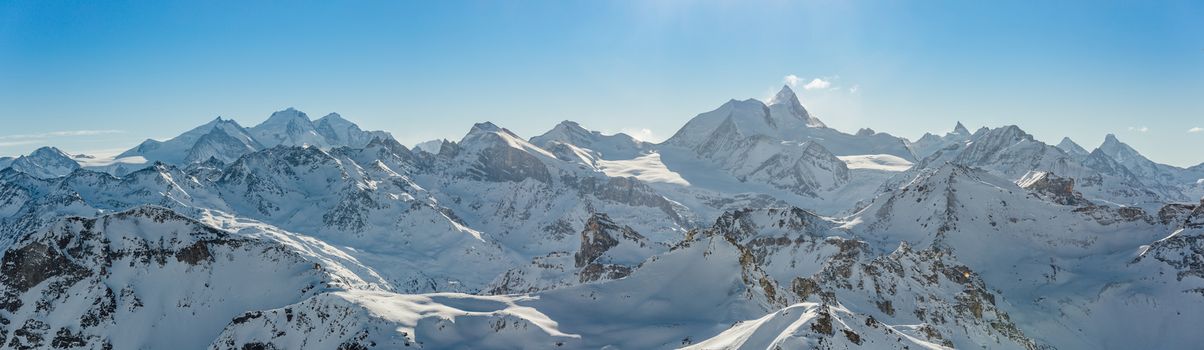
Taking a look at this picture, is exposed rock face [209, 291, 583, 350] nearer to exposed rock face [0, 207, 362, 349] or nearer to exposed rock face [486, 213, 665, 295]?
exposed rock face [0, 207, 362, 349]

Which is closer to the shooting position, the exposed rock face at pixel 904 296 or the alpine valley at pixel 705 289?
the alpine valley at pixel 705 289

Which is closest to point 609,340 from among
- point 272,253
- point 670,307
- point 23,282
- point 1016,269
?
point 670,307

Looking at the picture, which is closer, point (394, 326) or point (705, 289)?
point (394, 326)

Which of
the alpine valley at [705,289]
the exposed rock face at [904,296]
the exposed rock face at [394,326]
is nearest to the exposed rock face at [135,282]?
the alpine valley at [705,289]

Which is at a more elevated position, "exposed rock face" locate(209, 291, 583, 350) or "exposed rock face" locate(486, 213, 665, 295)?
"exposed rock face" locate(486, 213, 665, 295)

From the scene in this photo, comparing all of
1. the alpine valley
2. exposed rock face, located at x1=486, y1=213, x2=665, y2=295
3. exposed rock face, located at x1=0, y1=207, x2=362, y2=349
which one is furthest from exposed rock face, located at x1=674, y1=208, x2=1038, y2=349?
exposed rock face, located at x1=0, y1=207, x2=362, y2=349

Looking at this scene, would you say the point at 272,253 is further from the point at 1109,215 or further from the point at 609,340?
the point at 1109,215

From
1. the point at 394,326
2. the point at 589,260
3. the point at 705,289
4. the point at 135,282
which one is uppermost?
the point at 589,260

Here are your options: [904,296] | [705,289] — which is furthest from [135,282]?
[904,296]

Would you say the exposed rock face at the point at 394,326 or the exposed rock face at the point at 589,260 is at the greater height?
the exposed rock face at the point at 589,260

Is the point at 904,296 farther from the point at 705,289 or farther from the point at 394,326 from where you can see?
the point at 394,326

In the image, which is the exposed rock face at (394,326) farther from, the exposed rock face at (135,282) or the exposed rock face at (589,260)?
the exposed rock face at (589,260)
